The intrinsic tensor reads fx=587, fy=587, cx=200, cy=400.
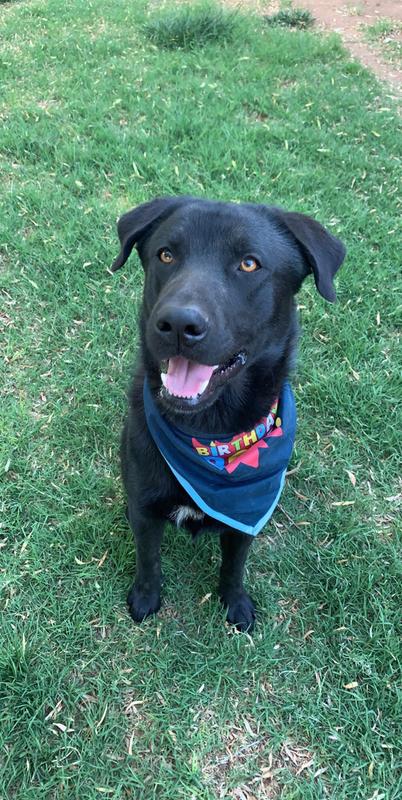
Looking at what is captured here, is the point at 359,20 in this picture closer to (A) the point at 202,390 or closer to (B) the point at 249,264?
(B) the point at 249,264

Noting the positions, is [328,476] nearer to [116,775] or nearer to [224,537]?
[224,537]

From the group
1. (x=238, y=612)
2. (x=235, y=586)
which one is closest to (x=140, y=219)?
(x=235, y=586)

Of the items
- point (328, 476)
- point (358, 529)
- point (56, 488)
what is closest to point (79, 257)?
point (56, 488)

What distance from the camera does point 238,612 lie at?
7.92 ft

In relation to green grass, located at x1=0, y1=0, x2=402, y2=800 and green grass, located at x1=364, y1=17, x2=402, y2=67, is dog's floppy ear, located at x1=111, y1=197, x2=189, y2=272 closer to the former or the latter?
green grass, located at x1=0, y1=0, x2=402, y2=800

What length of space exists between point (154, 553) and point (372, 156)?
381 cm

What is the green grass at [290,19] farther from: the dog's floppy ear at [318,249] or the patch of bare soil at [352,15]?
the dog's floppy ear at [318,249]

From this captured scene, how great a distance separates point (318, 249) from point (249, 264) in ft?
0.81

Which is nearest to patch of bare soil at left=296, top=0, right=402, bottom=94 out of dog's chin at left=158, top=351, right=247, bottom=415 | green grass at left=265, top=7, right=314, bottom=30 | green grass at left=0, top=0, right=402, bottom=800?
green grass at left=265, top=7, right=314, bottom=30

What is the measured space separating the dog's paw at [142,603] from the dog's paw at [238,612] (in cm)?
29

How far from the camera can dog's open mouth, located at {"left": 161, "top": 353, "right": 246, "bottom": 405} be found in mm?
1742

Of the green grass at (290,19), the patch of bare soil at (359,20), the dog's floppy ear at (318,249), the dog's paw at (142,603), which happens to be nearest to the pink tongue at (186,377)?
the dog's floppy ear at (318,249)

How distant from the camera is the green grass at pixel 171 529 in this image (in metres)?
2.08

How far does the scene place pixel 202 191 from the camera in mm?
4102
